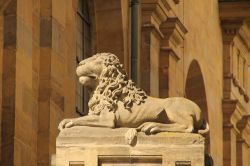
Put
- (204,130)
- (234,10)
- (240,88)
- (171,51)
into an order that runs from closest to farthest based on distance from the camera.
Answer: (204,130), (171,51), (234,10), (240,88)

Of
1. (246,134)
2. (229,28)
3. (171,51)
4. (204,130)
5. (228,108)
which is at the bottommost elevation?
(204,130)

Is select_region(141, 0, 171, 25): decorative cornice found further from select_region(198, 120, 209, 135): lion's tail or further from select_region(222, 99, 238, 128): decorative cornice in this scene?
select_region(198, 120, 209, 135): lion's tail

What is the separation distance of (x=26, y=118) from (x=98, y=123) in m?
6.83

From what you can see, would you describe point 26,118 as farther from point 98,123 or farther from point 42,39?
point 98,123

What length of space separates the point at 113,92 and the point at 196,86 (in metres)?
27.0

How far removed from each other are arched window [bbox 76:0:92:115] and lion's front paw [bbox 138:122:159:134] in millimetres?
13479

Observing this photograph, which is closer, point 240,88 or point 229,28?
point 229,28

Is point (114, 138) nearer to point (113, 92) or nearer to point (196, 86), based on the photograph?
point (113, 92)

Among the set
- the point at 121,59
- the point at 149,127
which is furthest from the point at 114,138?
the point at 121,59

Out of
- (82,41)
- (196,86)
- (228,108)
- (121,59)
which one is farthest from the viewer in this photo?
(228,108)

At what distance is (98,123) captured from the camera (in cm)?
1870

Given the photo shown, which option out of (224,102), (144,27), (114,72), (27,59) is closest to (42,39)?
(27,59)

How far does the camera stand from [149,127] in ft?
60.6

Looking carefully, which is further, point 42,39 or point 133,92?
point 42,39
